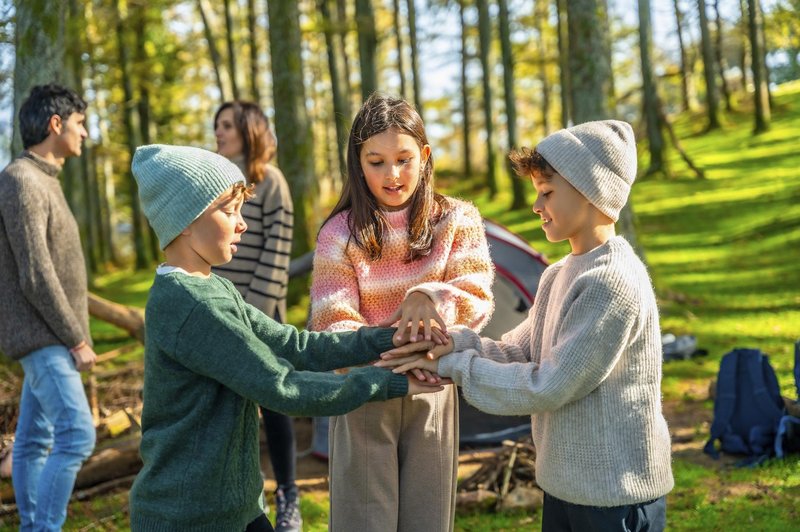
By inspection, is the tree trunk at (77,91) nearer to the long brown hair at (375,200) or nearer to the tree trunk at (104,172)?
the tree trunk at (104,172)

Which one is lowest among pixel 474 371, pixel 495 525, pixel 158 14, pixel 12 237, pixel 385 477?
pixel 495 525

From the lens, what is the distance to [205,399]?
2.28 metres

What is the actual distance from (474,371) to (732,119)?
23627 millimetres

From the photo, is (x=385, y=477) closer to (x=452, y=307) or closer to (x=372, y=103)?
(x=452, y=307)

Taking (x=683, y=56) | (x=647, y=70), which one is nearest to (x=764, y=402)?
(x=647, y=70)

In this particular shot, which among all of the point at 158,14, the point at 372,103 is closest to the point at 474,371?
the point at 372,103

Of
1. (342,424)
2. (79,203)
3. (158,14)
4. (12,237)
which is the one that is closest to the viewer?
(342,424)

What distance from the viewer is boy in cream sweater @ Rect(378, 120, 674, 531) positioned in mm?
2279

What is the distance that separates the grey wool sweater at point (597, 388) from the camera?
2.27 m

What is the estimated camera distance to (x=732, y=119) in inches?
932

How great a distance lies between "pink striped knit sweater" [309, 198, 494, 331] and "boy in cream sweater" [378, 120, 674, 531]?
323 millimetres

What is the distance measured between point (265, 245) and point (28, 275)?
1241 mm

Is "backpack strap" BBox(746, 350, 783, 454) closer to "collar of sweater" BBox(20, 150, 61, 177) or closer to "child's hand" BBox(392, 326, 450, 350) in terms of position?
"child's hand" BBox(392, 326, 450, 350)

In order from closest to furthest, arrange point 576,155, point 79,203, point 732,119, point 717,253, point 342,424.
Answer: point 576,155
point 342,424
point 717,253
point 79,203
point 732,119
